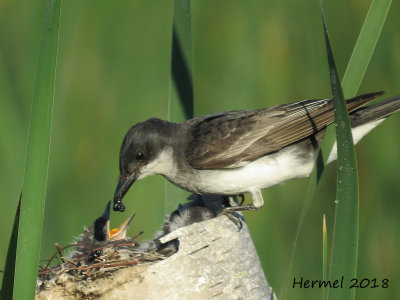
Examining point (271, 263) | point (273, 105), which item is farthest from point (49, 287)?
point (273, 105)

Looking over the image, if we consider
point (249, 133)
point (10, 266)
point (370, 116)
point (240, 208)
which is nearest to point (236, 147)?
point (249, 133)

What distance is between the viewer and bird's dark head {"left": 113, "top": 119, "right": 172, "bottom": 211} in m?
3.82

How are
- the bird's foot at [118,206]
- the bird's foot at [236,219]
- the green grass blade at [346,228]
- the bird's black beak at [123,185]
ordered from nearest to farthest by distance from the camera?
the green grass blade at [346,228]
the bird's foot at [236,219]
the bird's foot at [118,206]
the bird's black beak at [123,185]

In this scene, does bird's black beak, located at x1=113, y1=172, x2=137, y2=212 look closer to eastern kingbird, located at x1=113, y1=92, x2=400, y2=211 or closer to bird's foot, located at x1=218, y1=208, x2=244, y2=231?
eastern kingbird, located at x1=113, y1=92, x2=400, y2=211

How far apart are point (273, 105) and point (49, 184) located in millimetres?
1530

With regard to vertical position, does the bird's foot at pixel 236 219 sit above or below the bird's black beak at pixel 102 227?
below

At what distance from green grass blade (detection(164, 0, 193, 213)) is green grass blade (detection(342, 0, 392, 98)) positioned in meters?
1.02

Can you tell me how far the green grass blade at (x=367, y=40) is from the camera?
271 centimetres

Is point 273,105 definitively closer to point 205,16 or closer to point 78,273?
point 205,16

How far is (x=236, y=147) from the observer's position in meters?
4.02

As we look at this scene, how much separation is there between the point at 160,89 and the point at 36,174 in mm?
2367

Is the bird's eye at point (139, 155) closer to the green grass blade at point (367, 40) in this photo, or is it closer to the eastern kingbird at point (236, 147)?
the eastern kingbird at point (236, 147)

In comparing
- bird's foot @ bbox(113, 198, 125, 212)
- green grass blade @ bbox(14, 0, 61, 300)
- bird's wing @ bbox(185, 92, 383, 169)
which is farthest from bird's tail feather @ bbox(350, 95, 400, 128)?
green grass blade @ bbox(14, 0, 61, 300)

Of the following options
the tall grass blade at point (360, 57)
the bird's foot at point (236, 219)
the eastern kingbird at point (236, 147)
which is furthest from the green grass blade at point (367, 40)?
the eastern kingbird at point (236, 147)
